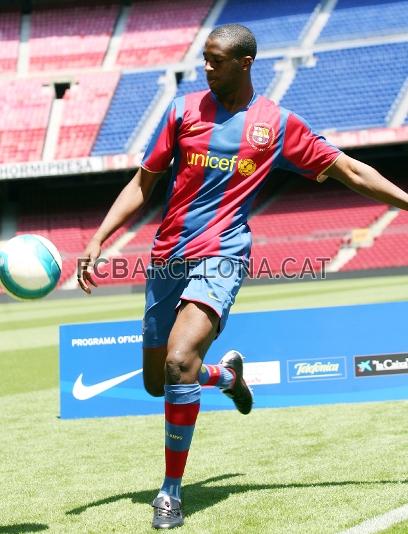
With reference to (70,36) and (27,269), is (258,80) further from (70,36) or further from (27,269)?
(27,269)

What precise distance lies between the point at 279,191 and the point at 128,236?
22.5 ft

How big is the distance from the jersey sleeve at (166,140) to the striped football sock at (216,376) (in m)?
A: 1.32

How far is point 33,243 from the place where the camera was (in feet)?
14.9

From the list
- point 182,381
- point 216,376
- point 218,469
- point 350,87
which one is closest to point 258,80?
point 350,87

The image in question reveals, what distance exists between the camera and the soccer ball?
443cm

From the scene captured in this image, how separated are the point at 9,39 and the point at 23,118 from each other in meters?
5.40

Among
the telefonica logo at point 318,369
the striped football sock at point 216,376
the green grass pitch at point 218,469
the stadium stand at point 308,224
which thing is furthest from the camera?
the stadium stand at point 308,224

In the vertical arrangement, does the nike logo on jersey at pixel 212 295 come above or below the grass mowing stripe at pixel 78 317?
below

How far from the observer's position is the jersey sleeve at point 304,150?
472 centimetres

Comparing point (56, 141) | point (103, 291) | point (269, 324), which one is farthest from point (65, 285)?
point (269, 324)

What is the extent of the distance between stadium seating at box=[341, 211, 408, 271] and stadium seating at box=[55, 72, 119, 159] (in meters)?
12.3

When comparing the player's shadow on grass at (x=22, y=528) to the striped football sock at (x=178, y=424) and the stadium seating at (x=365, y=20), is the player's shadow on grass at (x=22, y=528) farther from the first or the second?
the stadium seating at (x=365, y=20)

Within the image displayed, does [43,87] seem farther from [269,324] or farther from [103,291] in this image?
[269,324]

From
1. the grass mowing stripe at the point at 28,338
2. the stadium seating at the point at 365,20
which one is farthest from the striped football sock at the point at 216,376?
the stadium seating at the point at 365,20
